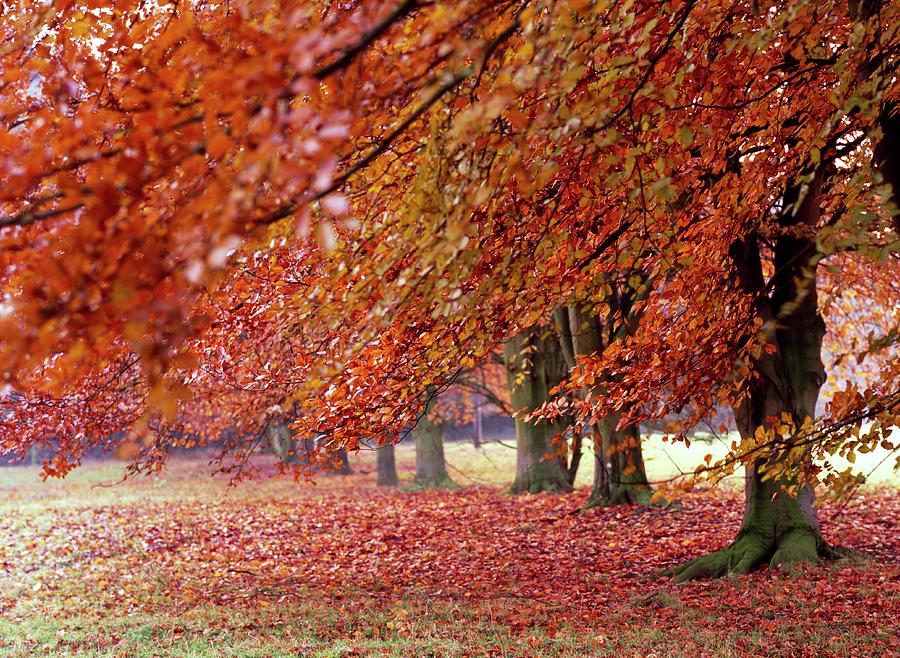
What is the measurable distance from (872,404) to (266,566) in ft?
29.0

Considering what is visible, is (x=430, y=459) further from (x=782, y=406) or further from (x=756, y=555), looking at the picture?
(x=782, y=406)

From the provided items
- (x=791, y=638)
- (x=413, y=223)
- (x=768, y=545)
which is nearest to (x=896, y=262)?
(x=768, y=545)

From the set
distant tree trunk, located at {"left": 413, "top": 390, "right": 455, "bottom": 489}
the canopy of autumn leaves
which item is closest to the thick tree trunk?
the canopy of autumn leaves

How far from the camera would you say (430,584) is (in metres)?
9.38

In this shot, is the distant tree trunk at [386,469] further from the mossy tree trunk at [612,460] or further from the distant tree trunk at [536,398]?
the mossy tree trunk at [612,460]

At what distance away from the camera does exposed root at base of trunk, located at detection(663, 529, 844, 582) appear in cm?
857

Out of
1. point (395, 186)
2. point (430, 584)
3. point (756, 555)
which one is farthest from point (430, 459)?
point (395, 186)

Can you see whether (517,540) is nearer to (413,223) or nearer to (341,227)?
(341,227)

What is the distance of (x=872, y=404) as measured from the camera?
4.94 m

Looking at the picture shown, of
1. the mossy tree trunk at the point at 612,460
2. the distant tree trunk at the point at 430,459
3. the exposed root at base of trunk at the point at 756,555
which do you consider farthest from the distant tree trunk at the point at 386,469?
the exposed root at base of trunk at the point at 756,555

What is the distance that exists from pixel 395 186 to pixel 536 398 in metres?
12.7

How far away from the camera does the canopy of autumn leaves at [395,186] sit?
2352 mm

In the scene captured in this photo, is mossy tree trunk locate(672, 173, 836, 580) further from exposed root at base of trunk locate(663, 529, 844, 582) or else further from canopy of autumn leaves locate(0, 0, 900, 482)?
canopy of autumn leaves locate(0, 0, 900, 482)

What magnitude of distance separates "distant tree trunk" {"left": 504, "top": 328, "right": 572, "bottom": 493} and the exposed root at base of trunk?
813cm
